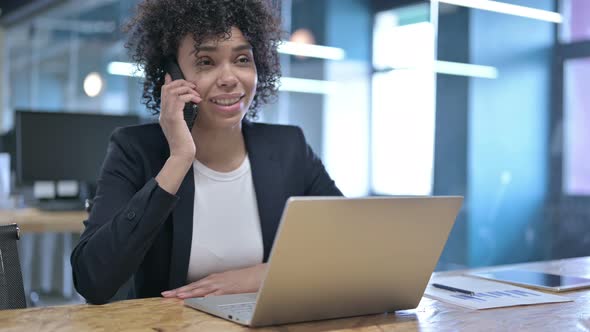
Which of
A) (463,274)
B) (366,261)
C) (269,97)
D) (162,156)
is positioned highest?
(269,97)

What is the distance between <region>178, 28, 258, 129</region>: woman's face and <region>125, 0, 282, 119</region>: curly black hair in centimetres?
3

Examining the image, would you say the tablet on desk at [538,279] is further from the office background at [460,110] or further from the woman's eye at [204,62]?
the office background at [460,110]

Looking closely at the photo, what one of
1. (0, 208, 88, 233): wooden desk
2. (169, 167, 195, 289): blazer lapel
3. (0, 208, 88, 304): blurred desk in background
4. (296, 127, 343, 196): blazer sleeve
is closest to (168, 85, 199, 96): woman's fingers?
(169, 167, 195, 289): blazer lapel

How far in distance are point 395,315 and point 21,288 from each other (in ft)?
2.65

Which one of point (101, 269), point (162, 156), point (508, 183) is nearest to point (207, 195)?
point (162, 156)

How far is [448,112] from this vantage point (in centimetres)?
448

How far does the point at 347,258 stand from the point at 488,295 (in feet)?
1.52

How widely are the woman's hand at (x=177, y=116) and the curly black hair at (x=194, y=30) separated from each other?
13 cm

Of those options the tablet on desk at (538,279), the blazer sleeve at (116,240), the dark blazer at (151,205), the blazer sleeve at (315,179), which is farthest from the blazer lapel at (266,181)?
the tablet on desk at (538,279)

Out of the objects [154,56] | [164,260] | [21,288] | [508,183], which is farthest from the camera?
[508,183]

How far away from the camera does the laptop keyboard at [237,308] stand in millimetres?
1212

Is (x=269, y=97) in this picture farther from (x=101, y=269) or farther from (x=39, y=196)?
(x=39, y=196)

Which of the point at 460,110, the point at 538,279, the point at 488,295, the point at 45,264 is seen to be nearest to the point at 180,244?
the point at 488,295

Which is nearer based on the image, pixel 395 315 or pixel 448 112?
pixel 395 315
